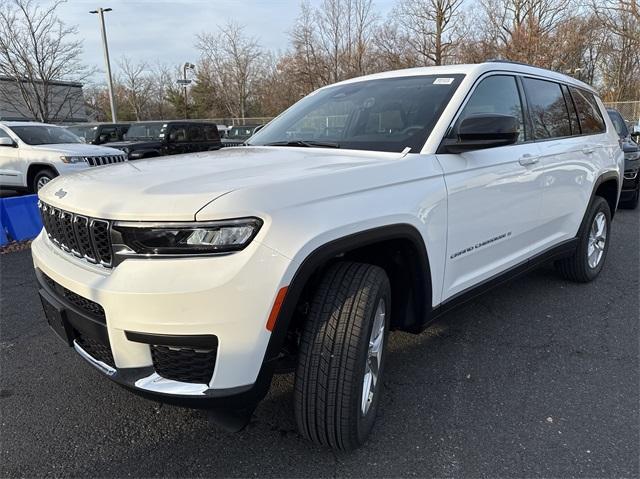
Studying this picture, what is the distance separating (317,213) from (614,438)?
73.2 inches

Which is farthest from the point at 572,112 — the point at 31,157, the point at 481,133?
the point at 31,157

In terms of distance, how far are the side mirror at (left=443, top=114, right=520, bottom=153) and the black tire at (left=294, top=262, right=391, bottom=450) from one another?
39.4 inches

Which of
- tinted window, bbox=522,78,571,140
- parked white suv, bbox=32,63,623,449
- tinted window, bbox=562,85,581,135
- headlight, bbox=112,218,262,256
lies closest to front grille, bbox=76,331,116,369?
parked white suv, bbox=32,63,623,449

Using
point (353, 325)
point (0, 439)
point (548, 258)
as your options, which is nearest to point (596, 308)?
point (548, 258)

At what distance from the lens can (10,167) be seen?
32.4 ft

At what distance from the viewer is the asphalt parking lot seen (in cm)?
223

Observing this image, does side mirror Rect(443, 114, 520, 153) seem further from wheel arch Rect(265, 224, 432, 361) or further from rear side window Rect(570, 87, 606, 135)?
rear side window Rect(570, 87, 606, 135)

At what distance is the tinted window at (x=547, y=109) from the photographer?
142 inches

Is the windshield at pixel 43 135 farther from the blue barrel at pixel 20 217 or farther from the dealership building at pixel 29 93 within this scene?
the dealership building at pixel 29 93

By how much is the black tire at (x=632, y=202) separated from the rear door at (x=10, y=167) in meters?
11.5

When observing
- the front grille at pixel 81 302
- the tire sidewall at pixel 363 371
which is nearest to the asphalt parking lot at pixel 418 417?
the tire sidewall at pixel 363 371

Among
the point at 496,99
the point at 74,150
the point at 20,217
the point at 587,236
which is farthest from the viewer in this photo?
the point at 74,150

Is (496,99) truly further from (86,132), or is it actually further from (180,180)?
(86,132)

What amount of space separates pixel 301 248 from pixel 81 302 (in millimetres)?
991
